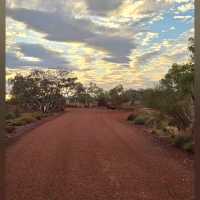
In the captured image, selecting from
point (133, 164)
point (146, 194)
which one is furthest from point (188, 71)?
point (146, 194)

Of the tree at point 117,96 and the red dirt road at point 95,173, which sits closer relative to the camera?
the red dirt road at point 95,173

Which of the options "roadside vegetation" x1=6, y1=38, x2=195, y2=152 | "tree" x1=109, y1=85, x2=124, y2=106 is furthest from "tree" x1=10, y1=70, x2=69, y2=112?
"tree" x1=109, y1=85, x2=124, y2=106

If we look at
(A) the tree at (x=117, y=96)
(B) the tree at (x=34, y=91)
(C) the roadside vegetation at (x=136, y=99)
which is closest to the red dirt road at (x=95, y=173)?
(C) the roadside vegetation at (x=136, y=99)

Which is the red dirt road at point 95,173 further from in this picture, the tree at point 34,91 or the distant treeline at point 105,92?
the tree at point 34,91

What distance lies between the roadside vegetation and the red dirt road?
2.61m

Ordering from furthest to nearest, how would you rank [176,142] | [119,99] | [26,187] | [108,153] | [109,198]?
1. [119,99]
2. [176,142]
3. [108,153]
4. [26,187]
5. [109,198]

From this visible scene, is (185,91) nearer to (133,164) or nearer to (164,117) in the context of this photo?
(133,164)

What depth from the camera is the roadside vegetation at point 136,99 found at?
17.5 metres

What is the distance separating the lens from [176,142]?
55.8 feet

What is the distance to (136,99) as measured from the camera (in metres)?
106

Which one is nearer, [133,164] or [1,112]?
[1,112]

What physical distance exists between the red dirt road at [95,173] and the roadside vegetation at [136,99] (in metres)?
2.61

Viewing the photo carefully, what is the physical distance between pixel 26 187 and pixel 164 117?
16.3 meters

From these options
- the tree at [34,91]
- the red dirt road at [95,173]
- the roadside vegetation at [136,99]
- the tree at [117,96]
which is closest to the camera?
the red dirt road at [95,173]
